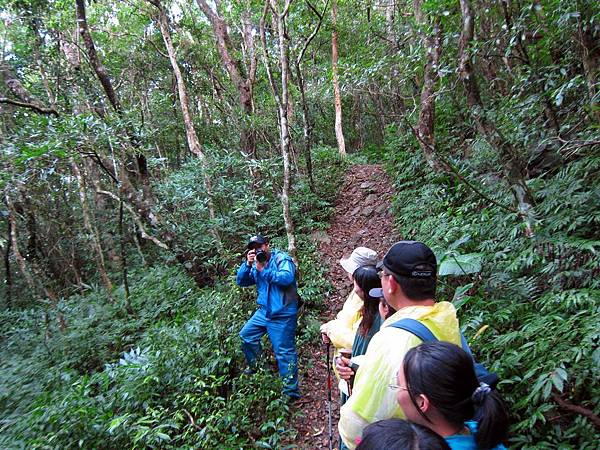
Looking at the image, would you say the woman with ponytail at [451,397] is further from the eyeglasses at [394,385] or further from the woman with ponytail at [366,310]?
the woman with ponytail at [366,310]

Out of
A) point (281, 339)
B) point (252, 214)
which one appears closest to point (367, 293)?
point (281, 339)

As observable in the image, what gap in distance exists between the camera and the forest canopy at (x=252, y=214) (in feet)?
11.9

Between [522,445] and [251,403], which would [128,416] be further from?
[522,445]

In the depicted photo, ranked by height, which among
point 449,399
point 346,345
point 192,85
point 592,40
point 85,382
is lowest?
point 85,382

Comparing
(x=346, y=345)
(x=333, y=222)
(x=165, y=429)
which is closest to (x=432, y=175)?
(x=333, y=222)

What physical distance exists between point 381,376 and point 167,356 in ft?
12.5

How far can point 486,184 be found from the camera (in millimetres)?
5953

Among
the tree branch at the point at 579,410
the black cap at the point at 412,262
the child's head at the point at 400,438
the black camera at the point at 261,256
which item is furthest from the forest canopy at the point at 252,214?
the child's head at the point at 400,438

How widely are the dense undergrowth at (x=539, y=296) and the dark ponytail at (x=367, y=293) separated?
1086mm

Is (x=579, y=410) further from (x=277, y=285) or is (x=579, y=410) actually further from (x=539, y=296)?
(x=277, y=285)

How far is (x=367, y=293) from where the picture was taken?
284cm

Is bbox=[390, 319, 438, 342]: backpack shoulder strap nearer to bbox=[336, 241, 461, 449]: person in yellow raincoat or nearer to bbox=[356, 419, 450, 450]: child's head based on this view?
bbox=[336, 241, 461, 449]: person in yellow raincoat

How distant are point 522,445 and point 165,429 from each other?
Result: 313 centimetres

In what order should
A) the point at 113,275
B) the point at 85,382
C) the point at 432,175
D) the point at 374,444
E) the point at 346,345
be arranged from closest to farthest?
the point at 374,444, the point at 346,345, the point at 85,382, the point at 432,175, the point at 113,275
